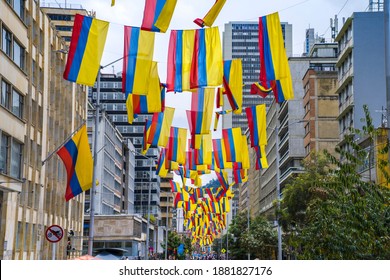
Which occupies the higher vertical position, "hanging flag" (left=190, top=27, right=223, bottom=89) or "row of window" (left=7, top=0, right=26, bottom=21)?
"row of window" (left=7, top=0, right=26, bottom=21)

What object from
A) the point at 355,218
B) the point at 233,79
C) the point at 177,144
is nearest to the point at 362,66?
the point at 177,144

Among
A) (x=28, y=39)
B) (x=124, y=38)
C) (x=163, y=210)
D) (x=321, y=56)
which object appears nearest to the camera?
(x=124, y=38)

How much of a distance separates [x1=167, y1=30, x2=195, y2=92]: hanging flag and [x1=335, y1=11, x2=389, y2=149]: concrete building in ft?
111

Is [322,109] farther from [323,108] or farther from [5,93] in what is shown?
[5,93]

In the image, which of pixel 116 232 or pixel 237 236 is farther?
pixel 237 236

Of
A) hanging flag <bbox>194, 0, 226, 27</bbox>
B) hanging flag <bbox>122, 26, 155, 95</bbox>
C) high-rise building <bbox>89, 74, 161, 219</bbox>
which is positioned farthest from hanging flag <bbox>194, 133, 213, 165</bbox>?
high-rise building <bbox>89, 74, 161, 219</bbox>

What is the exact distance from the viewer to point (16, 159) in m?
40.4

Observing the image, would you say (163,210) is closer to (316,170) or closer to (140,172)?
(140,172)

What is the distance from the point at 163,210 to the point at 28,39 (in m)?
130

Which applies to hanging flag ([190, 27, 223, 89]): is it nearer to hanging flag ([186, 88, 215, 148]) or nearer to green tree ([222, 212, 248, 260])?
hanging flag ([186, 88, 215, 148])

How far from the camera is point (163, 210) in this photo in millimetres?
171750

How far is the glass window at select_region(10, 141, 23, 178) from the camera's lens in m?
39.3

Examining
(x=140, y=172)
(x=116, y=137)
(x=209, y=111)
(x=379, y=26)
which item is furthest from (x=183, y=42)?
(x=140, y=172)

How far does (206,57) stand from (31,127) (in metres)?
21.0
